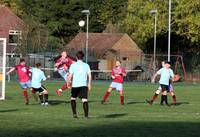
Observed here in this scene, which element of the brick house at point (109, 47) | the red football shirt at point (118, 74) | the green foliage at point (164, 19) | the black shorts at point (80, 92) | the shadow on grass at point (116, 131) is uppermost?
the green foliage at point (164, 19)

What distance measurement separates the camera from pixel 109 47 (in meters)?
81.1

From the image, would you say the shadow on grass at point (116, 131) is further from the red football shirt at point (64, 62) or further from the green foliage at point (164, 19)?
the green foliage at point (164, 19)

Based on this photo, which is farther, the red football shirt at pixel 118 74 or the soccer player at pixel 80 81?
the red football shirt at pixel 118 74

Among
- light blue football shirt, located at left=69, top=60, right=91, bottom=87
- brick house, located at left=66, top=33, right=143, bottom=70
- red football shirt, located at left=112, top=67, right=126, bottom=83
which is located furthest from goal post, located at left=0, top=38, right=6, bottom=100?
brick house, located at left=66, top=33, right=143, bottom=70

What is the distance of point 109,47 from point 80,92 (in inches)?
2433

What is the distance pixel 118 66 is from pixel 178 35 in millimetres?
48721

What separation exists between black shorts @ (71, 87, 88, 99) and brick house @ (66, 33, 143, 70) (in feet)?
175

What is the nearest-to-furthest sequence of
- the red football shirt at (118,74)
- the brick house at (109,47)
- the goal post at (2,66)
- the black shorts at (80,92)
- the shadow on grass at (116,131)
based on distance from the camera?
the shadow on grass at (116,131) → the black shorts at (80,92) → the red football shirt at (118,74) → the goal post at (2,66) → the brick house at (109,47)

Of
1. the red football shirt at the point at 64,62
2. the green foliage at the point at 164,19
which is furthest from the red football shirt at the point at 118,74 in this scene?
the green foliage at the point at 164,19

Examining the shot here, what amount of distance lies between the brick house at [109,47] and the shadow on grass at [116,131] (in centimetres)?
5541

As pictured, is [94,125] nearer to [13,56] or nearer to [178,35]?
[13,56]

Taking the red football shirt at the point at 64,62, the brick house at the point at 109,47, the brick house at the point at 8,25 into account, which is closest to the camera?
the red football shirt at the point at 64,62

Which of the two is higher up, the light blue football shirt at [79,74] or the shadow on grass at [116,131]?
the light blue football shirt at [79,74]

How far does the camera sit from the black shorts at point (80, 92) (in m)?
19.2
